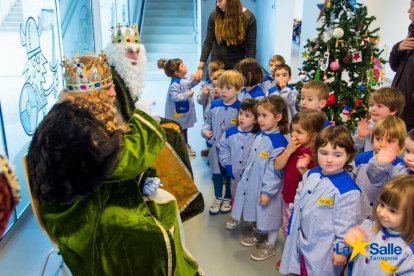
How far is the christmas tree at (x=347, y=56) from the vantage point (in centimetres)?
321

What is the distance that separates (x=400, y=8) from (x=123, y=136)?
7.18m

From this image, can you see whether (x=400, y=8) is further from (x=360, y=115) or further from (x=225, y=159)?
(x=225, y=159)

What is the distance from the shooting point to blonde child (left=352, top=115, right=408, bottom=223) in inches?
82.1

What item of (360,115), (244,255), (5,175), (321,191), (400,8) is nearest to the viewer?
(5,175)

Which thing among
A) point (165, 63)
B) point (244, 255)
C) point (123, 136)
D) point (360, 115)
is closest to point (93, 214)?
point (123, 136)

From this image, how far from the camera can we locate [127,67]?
9.93ft

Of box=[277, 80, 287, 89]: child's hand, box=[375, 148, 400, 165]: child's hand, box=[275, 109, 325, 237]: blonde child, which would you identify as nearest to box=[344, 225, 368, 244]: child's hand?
box=[375, 148, 400, 165]: child's hand

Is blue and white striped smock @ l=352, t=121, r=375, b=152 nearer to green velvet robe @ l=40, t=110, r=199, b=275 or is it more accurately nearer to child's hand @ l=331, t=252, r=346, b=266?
child's hand @ l=331, t=252, r=346, b=266

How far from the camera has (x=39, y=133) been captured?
1.67 meters

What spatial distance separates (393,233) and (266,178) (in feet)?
3.39

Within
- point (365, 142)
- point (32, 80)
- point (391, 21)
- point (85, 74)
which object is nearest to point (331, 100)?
point (365, 142)

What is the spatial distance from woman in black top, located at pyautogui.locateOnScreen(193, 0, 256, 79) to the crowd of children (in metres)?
0.86

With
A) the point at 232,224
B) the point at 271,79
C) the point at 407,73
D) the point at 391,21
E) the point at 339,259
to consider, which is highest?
the point at 391,21

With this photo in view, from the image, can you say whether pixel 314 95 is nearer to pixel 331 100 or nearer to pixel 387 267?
pixel 331 100
